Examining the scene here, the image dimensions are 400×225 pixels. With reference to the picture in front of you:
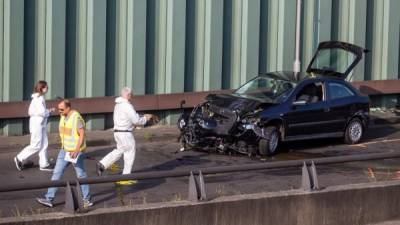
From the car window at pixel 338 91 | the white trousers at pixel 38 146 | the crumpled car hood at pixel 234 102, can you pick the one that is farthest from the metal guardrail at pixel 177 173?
the car window at pixel 338 91

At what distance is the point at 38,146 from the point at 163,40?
6.03m

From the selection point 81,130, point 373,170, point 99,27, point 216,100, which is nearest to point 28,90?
point 99,27

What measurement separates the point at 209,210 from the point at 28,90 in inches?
359

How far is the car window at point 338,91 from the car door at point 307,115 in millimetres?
225

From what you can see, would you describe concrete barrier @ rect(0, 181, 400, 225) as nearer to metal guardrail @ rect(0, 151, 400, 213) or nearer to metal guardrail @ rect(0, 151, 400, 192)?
metal guardrail @ rect(0, 151, 400, 213)

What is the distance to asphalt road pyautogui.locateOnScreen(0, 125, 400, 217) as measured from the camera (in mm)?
10891

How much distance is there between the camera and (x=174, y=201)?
33.5ft

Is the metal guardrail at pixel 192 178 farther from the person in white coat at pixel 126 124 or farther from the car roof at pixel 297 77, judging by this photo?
the car roof at pixel 297 77

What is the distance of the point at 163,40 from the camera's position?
19.9 meters

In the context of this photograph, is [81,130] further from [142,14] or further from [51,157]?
[142,14]

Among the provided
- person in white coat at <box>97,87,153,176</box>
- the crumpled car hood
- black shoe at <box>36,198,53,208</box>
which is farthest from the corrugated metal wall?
black shoe at <box>36,198,53,208</box>

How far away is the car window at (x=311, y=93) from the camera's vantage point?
1748 centimetres

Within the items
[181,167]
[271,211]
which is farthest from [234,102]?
[271,211]

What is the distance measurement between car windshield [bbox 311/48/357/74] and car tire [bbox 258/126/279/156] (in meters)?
3.12
